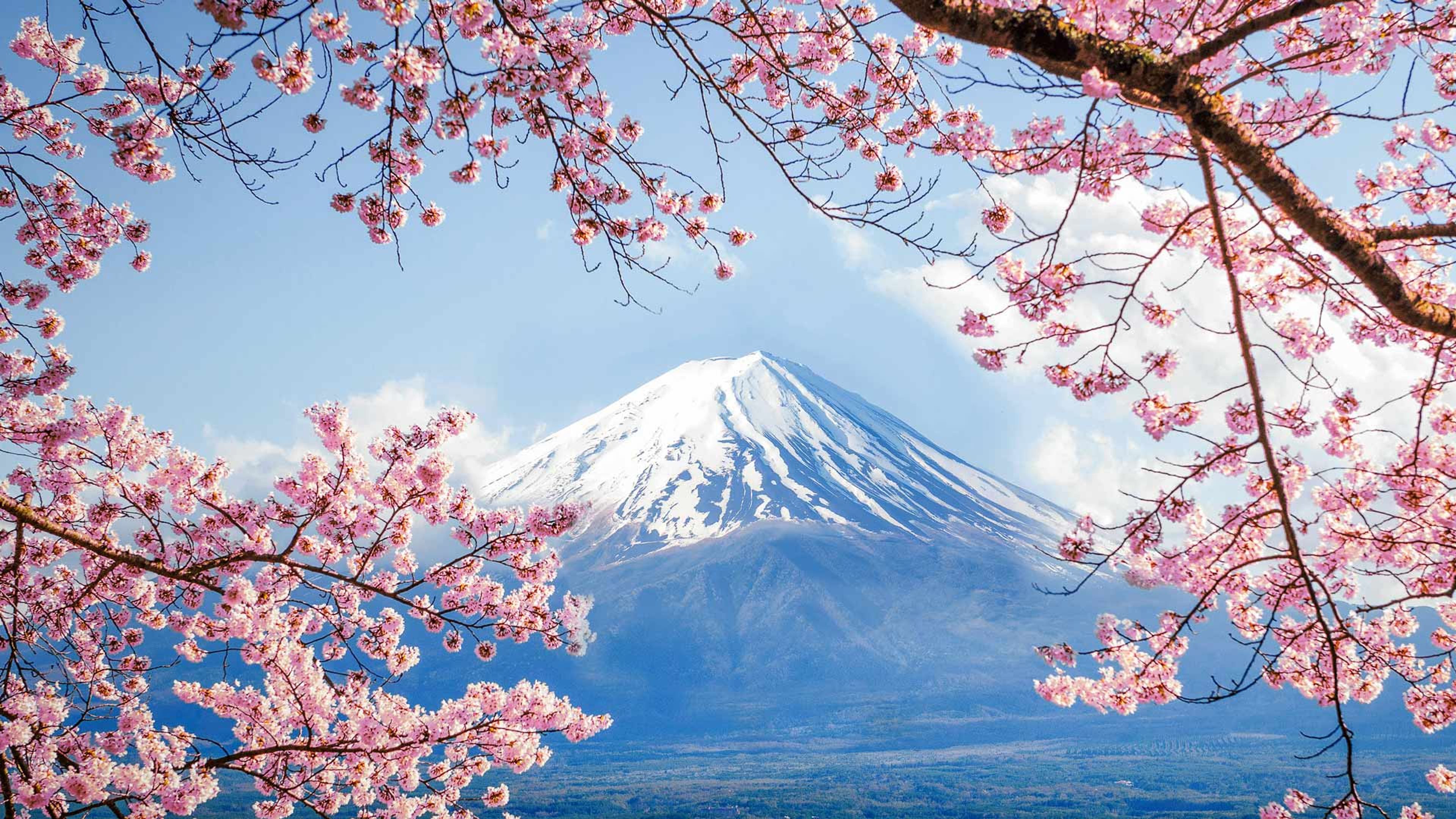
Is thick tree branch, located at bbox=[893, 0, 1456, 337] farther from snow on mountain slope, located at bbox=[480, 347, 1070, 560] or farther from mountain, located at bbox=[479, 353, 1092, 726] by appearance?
snow on mountain slope, located at bbox=[480, 347, 1070, 560]

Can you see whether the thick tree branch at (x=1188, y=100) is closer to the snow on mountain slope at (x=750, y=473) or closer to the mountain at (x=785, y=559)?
the mountain at (x=785, y=559)

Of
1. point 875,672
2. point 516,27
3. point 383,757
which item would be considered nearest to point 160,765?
point 383,757

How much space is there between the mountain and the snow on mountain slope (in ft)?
1.09

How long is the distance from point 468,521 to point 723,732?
93.9m

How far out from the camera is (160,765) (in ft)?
12.6

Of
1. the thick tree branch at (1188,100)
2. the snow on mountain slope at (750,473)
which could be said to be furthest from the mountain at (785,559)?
the thick tree branch at (1188,100)

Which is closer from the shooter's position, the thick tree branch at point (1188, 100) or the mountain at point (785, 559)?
the thick tree branch at point (1188, 100)

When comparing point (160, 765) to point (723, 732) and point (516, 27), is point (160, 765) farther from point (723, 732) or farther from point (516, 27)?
point (723, 732)

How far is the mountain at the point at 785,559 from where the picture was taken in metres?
100

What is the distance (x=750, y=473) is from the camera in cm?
12000

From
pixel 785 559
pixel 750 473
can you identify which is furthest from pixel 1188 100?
pixel 750 473

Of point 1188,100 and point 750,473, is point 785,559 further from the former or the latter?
point 1188,100

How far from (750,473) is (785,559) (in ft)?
55.7

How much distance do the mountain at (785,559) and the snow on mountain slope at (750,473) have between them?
332 mm
